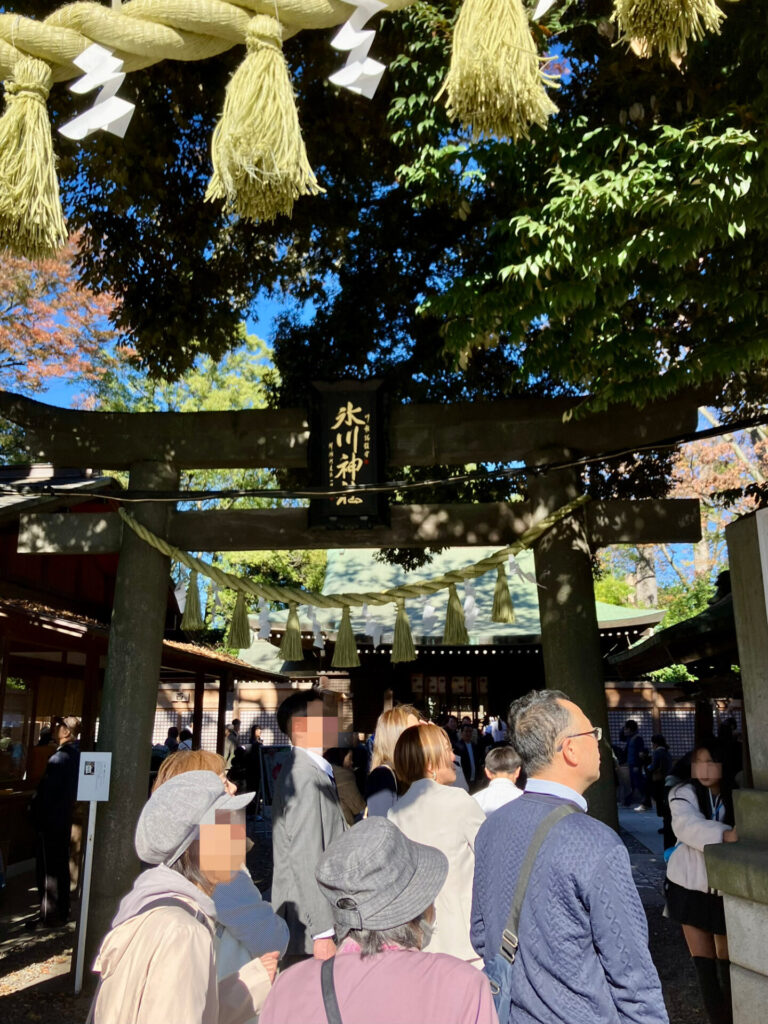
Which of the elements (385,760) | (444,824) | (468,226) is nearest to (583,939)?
(444,824)

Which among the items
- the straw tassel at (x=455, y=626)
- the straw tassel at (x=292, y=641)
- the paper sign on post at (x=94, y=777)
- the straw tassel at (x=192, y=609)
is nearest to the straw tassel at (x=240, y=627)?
the straw tassel at (x=192, y=609)

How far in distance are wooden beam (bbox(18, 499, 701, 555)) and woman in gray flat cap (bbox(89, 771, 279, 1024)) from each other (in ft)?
13.6

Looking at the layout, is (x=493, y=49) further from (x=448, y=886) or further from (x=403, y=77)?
(x=448, y=886)

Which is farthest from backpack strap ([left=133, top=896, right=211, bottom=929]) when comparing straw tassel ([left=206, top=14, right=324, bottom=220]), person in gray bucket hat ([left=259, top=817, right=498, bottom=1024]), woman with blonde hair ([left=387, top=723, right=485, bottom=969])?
straw tassel ([left=206, top=14, right=324, bottom=220])

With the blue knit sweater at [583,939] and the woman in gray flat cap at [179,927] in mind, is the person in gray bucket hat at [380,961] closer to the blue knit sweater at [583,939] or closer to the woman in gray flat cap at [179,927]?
the woman in gray flat cap at [179,927]

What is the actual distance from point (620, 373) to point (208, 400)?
1955 cm

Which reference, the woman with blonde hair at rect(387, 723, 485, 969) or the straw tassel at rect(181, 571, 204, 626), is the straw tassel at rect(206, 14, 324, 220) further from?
the straw tassel at rect(181, 571, 204, 626)

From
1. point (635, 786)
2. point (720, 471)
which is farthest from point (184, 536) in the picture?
point (720, 471)

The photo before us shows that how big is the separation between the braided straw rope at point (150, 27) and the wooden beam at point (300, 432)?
394cm

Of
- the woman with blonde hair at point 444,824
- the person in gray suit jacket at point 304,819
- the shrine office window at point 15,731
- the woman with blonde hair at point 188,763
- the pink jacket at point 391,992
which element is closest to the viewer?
the pink jacket at point 391,992

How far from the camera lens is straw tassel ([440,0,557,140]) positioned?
252 centimetres

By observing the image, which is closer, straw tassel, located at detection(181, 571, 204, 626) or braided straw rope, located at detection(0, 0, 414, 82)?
braided straw rope, located at detection(0, 0, 414, 82)

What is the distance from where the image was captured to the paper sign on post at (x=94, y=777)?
5.63 m

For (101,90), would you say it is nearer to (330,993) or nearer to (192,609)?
(330,993)
